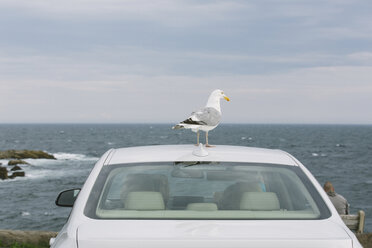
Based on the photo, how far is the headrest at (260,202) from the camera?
2.88 meters

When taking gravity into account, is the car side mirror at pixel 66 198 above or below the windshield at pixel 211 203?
below

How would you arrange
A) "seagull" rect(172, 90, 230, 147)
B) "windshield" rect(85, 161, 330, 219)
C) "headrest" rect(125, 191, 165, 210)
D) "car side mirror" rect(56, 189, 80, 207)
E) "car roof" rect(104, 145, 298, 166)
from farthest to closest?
"seagull" rect(172, 90, 230, 147)
"car side mirror" rect(56, 189, 80, 207)
"car roof" rect(104, 145, 298, 166)
"headrest" rect(125, 191, 165, 210)
"windshield" rect(85, 161, 330, 219)

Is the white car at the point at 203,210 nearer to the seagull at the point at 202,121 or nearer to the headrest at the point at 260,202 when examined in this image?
the headrest at the point at 260,202

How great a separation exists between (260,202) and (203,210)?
0.36 meters

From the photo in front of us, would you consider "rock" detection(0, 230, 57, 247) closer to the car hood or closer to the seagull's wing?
the seagull's wing

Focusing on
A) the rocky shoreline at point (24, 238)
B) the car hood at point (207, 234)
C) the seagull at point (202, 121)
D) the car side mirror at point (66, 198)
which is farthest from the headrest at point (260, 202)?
the rocky shoreline at point (24, 238)

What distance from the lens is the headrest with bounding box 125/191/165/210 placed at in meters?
2.85

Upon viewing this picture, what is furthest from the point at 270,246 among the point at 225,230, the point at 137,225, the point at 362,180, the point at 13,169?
the point at 13,169

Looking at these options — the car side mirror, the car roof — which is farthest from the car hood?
the car side mirror

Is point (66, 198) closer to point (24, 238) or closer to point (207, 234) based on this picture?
point (207, 234)

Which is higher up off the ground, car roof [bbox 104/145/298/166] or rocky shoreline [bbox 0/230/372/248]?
car roof [bbox 104/145/298/166]

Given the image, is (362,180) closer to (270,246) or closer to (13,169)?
(13,169)

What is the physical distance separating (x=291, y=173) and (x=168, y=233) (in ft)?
4.22

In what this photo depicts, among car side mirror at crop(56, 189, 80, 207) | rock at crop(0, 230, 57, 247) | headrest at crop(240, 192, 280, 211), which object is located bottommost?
rock at crop(0, 230, 57, 247)
